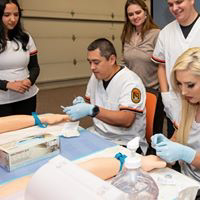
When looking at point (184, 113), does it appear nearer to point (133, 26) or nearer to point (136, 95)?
point (136, 95)

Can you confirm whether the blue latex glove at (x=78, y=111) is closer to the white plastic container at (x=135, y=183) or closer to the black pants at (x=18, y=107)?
the black pants at (x=18, y=107)

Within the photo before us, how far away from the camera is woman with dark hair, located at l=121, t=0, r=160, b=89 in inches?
88.6

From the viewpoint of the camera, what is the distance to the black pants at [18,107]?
204 cm

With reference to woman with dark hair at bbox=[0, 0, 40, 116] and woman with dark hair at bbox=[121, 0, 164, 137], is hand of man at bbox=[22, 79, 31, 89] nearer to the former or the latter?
woman with dark hair at bbox=[0, 0, 40, 116]

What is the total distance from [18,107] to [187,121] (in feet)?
4.33

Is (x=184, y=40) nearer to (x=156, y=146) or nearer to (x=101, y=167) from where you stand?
(x=156, y=146)

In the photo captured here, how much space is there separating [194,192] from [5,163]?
0.71m

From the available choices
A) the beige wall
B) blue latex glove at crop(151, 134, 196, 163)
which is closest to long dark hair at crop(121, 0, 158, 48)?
blue latex glove at crop(151, 134, 196, 163)

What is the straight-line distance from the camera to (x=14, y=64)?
2039 millimetres

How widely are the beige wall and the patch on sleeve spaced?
265cm

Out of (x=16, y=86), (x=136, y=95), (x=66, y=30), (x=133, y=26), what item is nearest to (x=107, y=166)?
(x=136, y=95)

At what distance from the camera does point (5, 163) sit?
1107mm

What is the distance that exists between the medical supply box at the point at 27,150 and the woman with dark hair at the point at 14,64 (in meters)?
0.86

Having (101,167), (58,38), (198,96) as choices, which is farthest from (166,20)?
(101,167)
